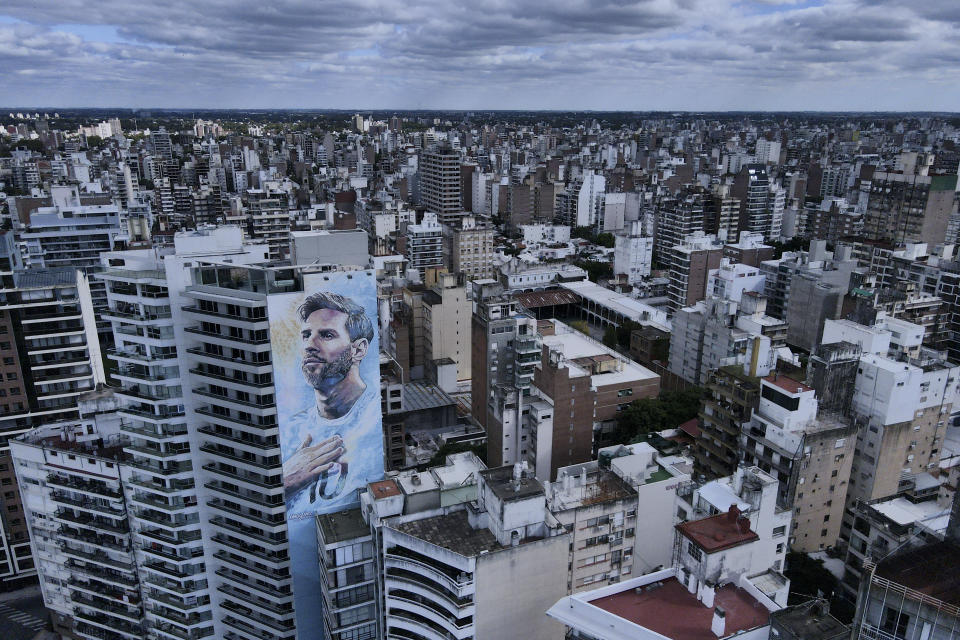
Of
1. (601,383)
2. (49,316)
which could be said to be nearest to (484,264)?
(601,383)

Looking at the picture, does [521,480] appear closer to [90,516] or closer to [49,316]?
[90,516]

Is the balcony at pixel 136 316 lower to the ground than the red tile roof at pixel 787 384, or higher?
higher

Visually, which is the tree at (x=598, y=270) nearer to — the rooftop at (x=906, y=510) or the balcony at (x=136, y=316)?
the rooftop at (x=906, y=510)

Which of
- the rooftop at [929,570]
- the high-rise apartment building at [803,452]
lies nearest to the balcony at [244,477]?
the rooftop at [929,570]

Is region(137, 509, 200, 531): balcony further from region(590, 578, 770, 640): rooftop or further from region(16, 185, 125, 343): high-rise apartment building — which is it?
region(16, 185, 125, 343): high-rise apartment building

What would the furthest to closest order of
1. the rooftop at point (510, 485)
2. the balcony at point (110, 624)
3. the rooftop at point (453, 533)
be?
the balcony at point (110, 624)
the rooftop at point (453, 533)
the rooftop at point (510, 485)

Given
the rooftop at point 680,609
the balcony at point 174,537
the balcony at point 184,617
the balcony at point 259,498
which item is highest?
the rooftop at point 680,609
